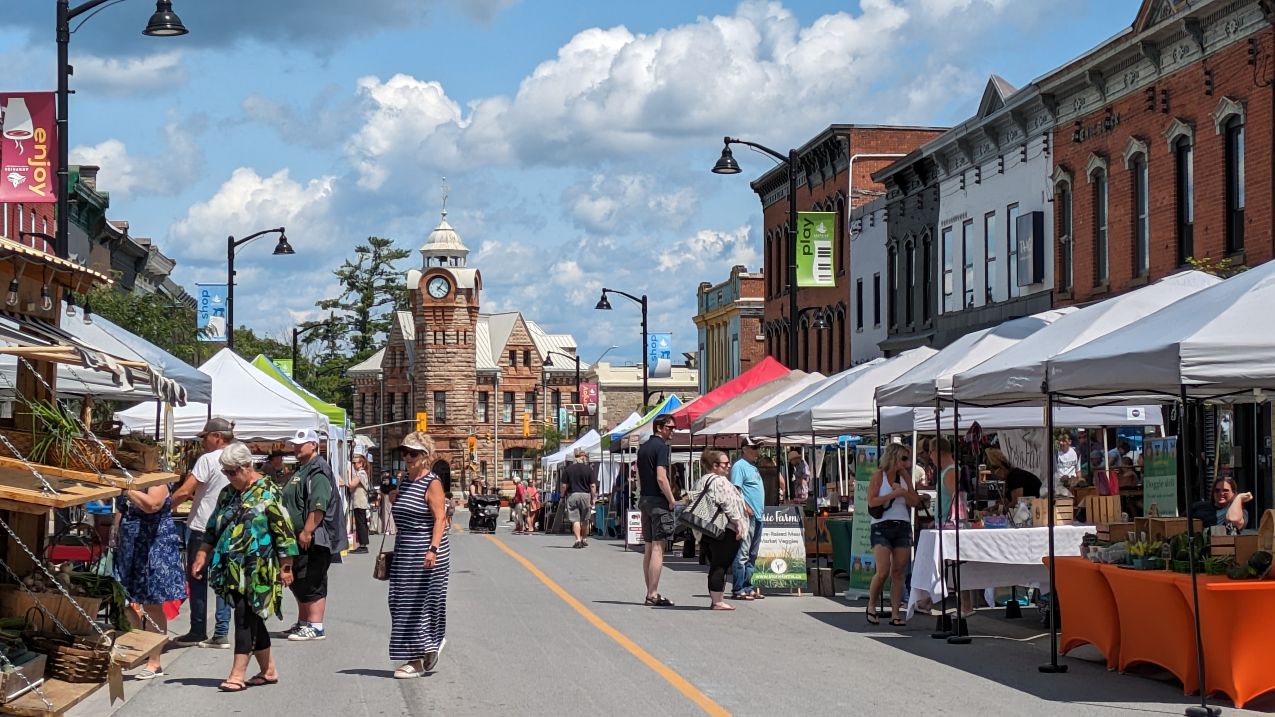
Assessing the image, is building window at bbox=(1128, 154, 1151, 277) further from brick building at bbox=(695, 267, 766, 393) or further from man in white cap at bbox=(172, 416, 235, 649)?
brick building at bbox=(695, 267, 766, 393)

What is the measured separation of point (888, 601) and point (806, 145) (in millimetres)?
Answer: 37468

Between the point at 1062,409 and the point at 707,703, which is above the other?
the point at 1062,409

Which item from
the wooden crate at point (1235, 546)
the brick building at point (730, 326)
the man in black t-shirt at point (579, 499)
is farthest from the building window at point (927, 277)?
the wooden crate at point (1235, 546)

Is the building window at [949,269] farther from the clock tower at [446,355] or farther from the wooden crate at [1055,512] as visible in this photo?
the clock tower at [446,355]

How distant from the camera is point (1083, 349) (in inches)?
523

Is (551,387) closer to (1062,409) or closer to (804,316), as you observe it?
(804,316)

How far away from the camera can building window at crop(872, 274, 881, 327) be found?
4961 cm

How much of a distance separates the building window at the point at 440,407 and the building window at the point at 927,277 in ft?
245

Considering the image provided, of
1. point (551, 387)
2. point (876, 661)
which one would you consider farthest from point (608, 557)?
point (551, 387)

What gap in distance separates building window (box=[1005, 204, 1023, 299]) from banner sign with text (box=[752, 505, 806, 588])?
19142 mm

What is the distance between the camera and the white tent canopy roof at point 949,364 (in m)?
17.3

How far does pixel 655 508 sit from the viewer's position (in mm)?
18594

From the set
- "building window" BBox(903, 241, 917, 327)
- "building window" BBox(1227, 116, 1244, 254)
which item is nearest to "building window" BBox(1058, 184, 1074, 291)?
"building window" BBox(1227, 116, 1244, 254)

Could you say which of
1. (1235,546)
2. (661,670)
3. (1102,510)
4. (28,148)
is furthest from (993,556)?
→ (28,148)
